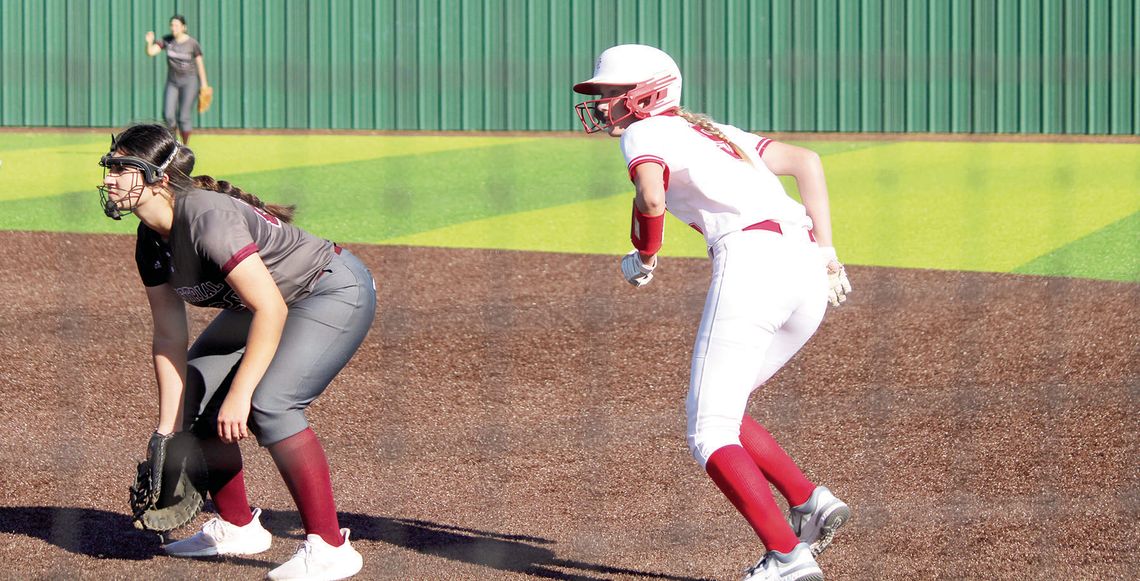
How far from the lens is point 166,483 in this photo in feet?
13.7

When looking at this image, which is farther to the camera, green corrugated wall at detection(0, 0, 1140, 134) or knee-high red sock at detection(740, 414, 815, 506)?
green corrugated wall at detection(0, 0, 1140, 134)

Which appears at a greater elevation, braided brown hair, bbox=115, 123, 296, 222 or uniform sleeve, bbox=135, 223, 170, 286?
braided brown hair, bbox=115, 123, 296, 222

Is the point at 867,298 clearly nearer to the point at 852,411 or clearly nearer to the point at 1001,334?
the point at 1001,334

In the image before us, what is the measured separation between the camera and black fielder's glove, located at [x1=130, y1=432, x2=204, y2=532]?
163 inches

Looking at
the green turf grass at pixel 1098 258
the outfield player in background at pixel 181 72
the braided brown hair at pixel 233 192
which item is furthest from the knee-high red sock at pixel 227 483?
the outfield player in background at pixel 181 72

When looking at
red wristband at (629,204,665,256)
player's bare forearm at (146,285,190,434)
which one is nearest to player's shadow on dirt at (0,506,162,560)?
player's bare forearm at (146,285,190,434)

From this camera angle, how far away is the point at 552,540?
15.2ft

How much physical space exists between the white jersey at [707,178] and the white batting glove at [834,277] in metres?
0.16

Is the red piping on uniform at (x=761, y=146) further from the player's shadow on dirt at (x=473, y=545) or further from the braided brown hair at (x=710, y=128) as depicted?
the player's shadow on dirt at (x=473, y=545)

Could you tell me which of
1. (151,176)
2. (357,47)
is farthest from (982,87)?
(151,176)

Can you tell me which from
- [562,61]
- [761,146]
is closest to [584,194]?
[562,61]

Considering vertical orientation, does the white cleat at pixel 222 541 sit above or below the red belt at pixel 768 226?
below

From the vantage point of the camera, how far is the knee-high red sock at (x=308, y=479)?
403 cm

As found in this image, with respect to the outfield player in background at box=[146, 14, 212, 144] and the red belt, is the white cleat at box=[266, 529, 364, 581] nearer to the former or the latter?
the red belt
